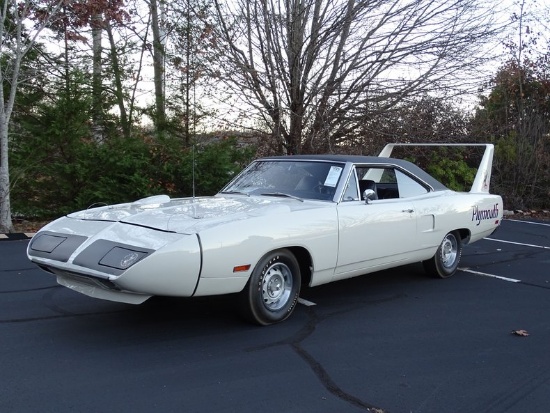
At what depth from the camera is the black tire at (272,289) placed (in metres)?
4.58

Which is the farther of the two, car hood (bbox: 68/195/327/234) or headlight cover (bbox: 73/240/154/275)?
car hood (bbox: 68/195/327/234)

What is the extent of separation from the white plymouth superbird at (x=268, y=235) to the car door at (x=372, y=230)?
13 millimetres

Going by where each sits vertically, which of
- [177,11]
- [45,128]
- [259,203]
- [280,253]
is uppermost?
[177,11]

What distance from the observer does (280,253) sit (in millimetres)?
4746

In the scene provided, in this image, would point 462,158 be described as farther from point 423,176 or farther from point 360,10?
point 423,176

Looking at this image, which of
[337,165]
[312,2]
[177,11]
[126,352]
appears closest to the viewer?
[126,352]

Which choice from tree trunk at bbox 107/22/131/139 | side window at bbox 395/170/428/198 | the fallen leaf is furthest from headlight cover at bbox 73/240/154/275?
tree trunk at bbox 107/22/131/139

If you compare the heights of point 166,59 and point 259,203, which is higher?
point 166,59

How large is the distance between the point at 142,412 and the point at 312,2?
34.7 feet

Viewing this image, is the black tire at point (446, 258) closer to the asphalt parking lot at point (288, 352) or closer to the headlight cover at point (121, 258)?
the asphalt parking lot at point (288, 352)

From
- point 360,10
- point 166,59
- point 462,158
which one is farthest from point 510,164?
point 166,59

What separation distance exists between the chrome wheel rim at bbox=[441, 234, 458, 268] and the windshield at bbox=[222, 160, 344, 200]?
1968 mm

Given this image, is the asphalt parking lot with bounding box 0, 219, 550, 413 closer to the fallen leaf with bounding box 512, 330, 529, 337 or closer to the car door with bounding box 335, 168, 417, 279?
the fallen leaf with bounding box 512, 330, 529, 337

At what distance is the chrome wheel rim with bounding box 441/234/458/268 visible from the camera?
685 centimetres
